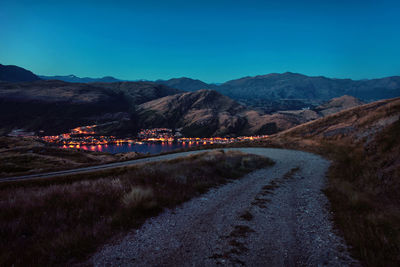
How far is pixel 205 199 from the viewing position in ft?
37.5

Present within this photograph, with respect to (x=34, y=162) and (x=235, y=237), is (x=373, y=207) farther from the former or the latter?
(x=34, y=162)

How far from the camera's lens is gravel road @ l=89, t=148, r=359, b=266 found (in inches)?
222

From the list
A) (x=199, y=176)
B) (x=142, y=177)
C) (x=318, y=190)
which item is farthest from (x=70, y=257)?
(x=318, y=190)

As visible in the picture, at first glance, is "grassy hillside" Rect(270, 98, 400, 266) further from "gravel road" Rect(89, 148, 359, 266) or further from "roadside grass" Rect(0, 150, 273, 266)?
"roadside grass" Rect(0, 150, 273, 266)

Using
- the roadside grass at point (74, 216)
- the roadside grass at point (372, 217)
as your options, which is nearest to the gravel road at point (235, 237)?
the roadside grass at point (372, 217)

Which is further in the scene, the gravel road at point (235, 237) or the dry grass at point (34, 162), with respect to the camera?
the dry grass at point (34, 162)

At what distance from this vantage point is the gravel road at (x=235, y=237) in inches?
222

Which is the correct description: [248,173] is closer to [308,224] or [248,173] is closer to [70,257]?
[308,224]

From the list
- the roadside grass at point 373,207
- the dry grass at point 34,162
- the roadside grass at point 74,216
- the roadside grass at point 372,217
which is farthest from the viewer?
the dry grass at point 34,162

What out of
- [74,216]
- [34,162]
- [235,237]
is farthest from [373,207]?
[34,162]

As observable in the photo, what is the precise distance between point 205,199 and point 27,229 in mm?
7820

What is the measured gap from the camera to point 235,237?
6.96m

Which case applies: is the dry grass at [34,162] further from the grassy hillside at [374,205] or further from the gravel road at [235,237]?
the grassy hillside at [374,205]

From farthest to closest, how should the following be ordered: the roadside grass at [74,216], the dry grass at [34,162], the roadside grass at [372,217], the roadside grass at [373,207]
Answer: the dry grass at [34,162] < the roadside grass at [373,207] < the roadside grass at [372,217] < the roadside grass at [74,216]
